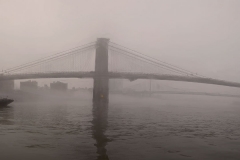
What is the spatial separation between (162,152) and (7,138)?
395 inches

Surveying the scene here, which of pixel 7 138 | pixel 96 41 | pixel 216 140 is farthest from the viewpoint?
pixel 96 41

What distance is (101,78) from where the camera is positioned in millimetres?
60969

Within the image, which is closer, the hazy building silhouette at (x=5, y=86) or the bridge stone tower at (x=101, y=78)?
the bridge stone tower at (x=101, y=78)

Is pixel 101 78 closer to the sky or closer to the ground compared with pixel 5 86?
closer to the sky

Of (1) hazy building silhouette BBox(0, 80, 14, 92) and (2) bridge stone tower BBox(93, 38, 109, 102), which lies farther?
(1) hazy building silhouette BBox(0, 80, 14, 92)

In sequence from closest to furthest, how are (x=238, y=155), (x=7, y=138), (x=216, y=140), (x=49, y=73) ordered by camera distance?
(x=238, y=155) < (x=7, y=138) < (x=216, y=140) < (x=49, y=73)

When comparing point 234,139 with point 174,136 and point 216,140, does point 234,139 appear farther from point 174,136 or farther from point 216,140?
point 174,136

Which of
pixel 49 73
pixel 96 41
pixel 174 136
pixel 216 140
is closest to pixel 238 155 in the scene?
pixel 216 140

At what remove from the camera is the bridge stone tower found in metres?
61.0

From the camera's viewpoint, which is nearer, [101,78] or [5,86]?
[101,78]

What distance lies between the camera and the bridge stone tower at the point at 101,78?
A: 61.0 meters

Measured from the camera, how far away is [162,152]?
1261cm

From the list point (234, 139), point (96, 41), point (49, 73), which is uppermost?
point (96, 41)

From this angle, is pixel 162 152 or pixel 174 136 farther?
pixel 174 136
